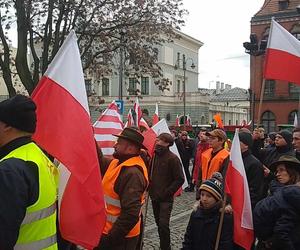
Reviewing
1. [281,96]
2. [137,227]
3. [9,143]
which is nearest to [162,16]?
[137,227]

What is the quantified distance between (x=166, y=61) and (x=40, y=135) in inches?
2644

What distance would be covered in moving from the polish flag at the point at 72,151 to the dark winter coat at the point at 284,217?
4.41ft

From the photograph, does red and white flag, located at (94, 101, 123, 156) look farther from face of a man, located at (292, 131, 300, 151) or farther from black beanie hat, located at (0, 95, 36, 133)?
black beanie hat, located at (0, 95, 36, 133)

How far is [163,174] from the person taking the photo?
A: 6984 mm

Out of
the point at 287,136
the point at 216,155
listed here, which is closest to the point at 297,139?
the point at 287,136

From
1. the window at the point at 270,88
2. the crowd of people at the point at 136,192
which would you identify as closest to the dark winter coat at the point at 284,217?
the crowd of people at the point at 136,192

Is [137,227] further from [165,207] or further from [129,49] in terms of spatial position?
[129,49]

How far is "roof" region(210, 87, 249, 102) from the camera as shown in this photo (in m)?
97.5

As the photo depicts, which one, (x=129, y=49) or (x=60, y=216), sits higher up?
(x=129, y=49)

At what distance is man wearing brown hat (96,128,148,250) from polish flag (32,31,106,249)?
66cm

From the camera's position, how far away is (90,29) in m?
19.5

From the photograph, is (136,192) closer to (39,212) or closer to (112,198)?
(112,198)

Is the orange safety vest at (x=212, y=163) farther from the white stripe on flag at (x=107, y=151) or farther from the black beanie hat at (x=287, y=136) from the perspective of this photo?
the white stripe on flag at (x=107, y=151)

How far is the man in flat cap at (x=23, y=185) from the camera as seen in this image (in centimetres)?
231
